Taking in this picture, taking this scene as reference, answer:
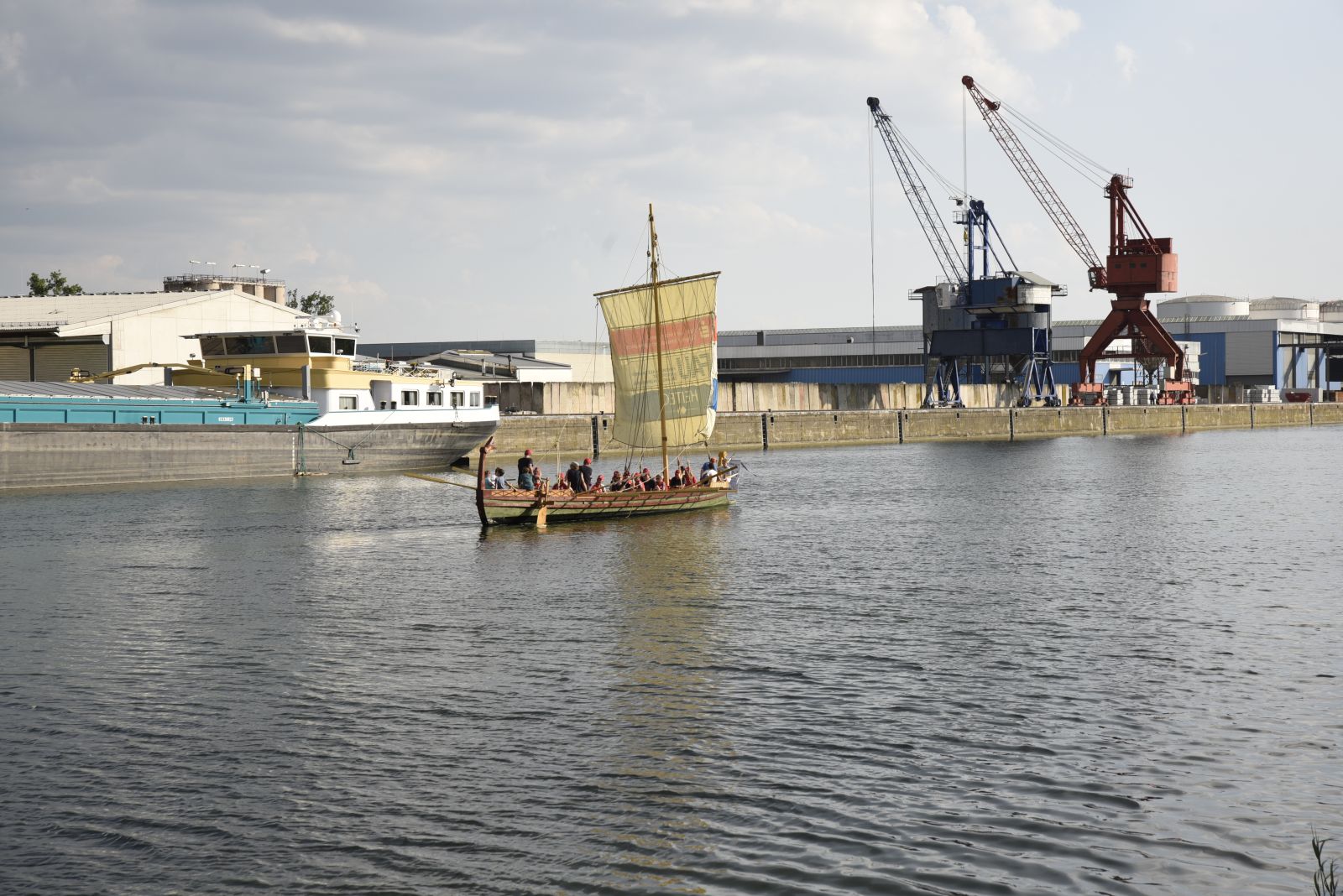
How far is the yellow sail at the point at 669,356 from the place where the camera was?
2306 inches

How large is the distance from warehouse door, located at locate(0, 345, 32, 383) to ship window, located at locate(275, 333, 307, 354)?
83.8 ft

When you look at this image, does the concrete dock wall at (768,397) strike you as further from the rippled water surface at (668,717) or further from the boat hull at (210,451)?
A: the rippled water surface at (668,717)

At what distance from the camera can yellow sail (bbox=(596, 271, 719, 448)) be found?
58562 mm

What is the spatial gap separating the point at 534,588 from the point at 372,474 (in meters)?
43.5

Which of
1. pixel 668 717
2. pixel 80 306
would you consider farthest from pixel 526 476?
pixel 80 306

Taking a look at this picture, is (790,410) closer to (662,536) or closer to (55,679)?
(662,536)

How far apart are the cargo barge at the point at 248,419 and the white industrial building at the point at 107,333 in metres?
8.86

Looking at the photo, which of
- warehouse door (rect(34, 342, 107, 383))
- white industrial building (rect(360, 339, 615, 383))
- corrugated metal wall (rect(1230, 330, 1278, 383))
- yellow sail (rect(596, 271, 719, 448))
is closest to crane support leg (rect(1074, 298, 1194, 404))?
corrugated metal wall (rect(1230, 330, 1278, 383))

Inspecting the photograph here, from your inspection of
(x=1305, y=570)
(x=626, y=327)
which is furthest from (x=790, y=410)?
(x=1305, y=570)

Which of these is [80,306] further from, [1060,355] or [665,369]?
[1060,355]

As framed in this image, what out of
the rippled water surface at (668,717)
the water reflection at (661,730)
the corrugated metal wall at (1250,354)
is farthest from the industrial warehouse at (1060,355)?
the water reflection at (661,730)

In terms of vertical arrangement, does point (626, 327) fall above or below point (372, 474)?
above

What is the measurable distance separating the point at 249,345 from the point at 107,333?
15878mm

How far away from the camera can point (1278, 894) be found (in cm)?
1495
